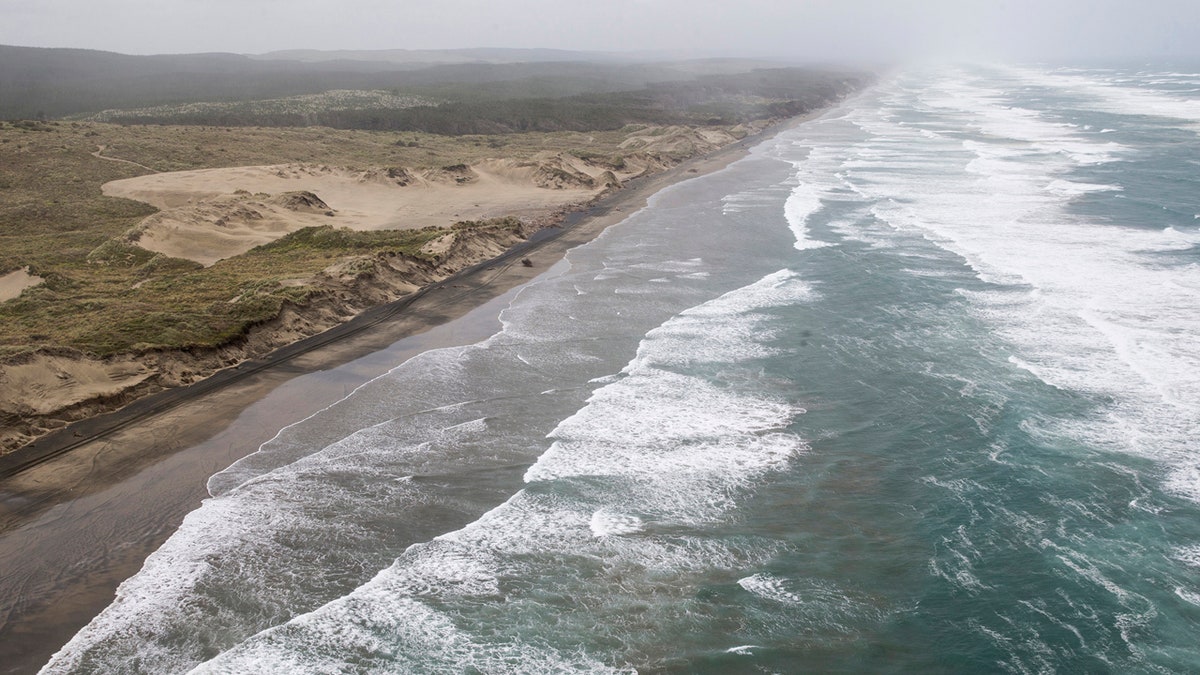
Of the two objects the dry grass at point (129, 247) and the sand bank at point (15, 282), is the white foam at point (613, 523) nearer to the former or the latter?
the dry grass at point (129, 247)

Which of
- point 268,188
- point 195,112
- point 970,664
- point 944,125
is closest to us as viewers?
point 970,664

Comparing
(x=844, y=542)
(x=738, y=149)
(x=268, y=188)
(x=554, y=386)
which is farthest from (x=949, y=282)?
(x=738, y=149)

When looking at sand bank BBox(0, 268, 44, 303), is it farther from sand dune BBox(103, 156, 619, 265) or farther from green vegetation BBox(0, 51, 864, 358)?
sand dune BBox(103, 156, 619, 265)

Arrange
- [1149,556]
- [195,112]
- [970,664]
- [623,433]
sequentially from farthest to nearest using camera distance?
[195,112] < [623,433] < [1149,556] < [970,664]

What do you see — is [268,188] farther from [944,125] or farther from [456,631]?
[944,125]

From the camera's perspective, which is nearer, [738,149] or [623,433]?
[623,433]

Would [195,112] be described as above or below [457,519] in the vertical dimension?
above

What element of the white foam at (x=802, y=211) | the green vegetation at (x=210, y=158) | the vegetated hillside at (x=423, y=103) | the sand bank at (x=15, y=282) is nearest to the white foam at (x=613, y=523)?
the green vegetation at (x=210, y=158)

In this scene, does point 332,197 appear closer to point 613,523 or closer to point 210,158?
point 210,158
